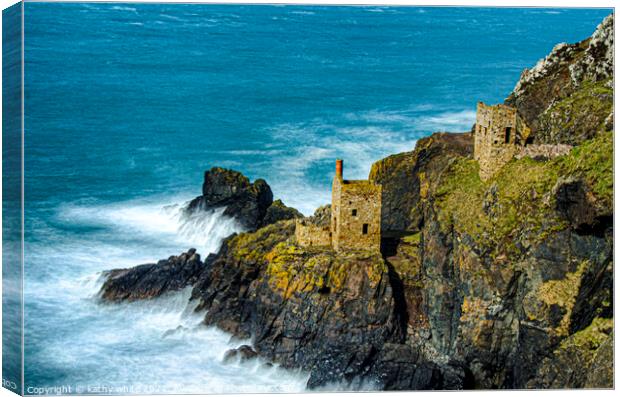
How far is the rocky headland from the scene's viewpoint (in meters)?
60.2

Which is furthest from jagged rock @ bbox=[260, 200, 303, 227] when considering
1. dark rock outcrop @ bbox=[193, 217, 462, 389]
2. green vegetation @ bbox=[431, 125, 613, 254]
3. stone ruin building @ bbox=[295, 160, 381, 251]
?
green vegetation @ bbox=[431, 125, 613, 254]

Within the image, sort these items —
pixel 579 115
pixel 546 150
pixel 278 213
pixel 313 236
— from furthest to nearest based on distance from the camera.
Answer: pixel 278 213 < pixel 313 236 < pixel 579 115 < pixel 546 150

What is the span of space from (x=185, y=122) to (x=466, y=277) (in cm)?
2449

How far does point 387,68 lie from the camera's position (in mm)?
72438

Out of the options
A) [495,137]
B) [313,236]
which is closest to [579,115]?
[495,137]

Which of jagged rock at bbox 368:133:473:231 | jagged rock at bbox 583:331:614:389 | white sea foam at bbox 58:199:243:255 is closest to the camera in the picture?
jagged rock at bbox 583:331:614:389

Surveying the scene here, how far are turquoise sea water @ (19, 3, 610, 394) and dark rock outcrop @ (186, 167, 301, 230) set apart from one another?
36.6 inches

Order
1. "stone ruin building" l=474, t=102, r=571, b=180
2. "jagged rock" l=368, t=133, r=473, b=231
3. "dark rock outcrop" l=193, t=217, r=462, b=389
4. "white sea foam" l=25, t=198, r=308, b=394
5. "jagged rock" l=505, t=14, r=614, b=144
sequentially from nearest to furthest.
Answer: "white sea foam" l=25, t=198, r=308, b=394 < "dark rock outcrop" l=193, t=217, r=462, b=389 < "stone ruin building" l=474, t=102, r=571, b=180 < "jagged rock" l=505, t=14, r=614, b=144 < "jagged rock" l=368, t=133, r=473, b=231

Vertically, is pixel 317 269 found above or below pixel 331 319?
above

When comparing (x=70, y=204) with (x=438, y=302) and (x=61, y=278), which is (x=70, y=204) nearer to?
(x=61, y=278)

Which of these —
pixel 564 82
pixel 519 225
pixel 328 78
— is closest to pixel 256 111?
pixel 328 78

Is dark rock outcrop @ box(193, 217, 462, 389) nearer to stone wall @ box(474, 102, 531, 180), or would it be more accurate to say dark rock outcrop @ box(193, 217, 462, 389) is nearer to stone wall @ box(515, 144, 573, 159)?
stone wall @ box(474, 102, 531, 180)

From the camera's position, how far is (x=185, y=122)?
83000 millimetres

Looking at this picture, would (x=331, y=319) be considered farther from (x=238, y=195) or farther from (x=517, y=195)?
(x=238, y=195)
